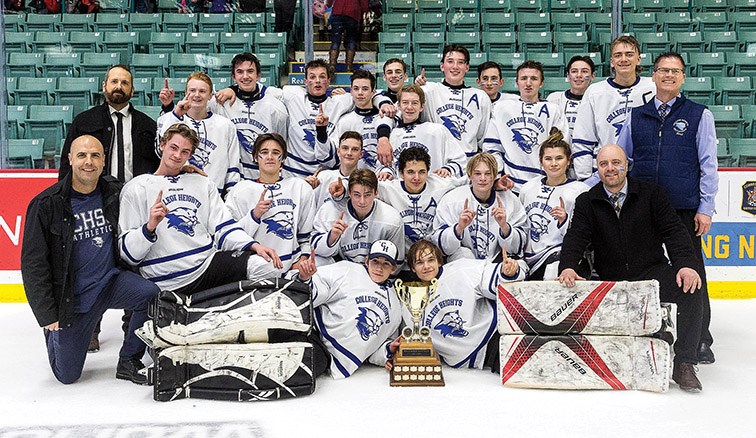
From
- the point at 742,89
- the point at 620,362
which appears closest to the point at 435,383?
the point at 620,362

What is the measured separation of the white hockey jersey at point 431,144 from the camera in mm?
5094

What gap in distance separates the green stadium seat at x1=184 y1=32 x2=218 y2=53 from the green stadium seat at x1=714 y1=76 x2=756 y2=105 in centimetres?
419

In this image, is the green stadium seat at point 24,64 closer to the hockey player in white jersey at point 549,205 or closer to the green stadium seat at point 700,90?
the hockey player in white jersey at point 549,205

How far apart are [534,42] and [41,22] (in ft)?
14.3

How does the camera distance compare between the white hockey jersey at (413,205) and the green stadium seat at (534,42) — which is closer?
the white hockey jersey at (413,205)

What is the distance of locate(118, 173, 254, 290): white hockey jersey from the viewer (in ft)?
13.9

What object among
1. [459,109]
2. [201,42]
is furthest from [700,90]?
[201,42]

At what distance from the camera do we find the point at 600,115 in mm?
4910

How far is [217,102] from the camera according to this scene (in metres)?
5.23

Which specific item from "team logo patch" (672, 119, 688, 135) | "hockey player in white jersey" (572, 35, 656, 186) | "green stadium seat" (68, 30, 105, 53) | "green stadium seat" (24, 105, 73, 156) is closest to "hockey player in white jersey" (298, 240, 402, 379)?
"hockey player in white jersey" (572, 35, 656, 186)

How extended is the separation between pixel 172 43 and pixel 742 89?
4.83 metres

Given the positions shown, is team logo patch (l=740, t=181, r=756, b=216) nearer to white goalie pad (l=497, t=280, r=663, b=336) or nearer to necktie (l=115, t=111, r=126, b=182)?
white goalie pad (l=497, t=280, r=663, b=336)

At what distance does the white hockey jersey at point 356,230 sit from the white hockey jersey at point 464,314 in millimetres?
411

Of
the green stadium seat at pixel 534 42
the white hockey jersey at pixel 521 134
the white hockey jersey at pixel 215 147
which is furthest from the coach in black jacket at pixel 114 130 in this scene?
the green stadium seat at pixel 534 42
